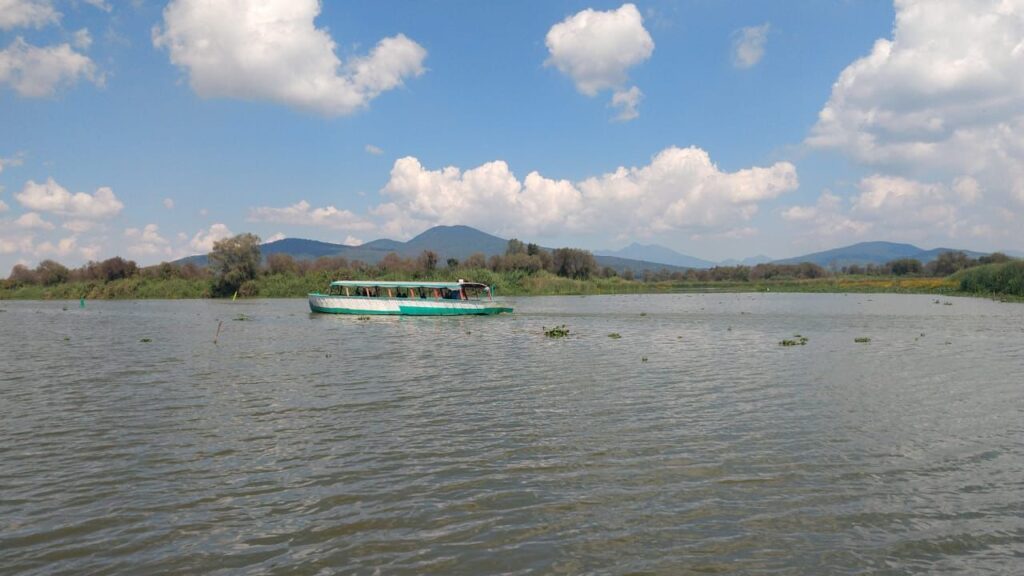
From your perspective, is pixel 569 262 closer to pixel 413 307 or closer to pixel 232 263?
pixel 232 263

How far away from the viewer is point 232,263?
10394 cm

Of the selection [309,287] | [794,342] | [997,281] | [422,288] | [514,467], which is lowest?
[514,467]

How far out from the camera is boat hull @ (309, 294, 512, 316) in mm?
54156

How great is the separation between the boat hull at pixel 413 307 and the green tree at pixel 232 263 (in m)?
56.4

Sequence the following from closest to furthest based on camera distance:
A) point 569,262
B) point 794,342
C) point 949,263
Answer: point 794,342, point 569,262, point 949,263

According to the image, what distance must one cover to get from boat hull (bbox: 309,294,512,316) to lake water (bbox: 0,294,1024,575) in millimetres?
30993

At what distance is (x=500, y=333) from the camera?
3741 centimetres

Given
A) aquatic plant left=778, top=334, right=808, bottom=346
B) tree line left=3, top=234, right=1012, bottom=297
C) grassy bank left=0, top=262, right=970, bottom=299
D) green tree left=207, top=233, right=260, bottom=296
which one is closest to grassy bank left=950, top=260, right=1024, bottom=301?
grassy bank left=0, top=262, right=970, bottom=299

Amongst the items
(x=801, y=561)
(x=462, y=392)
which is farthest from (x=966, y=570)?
(x=462, y=392)

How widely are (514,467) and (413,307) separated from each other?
44666 mm

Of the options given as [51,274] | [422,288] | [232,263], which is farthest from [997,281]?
[51,274]

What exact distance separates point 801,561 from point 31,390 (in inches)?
819

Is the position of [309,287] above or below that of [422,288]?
above

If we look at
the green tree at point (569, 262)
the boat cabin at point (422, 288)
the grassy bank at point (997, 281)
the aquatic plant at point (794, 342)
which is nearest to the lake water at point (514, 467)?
the aquatic plant at point (794, 342)
